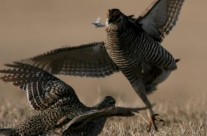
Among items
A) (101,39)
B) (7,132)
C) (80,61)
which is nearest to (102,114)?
(7,132)

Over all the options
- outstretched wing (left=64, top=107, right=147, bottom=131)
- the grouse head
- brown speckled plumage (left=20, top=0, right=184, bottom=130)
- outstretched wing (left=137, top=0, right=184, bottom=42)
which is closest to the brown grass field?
brown speckled plumage (left=20, top=0, right=184, bottom=130)

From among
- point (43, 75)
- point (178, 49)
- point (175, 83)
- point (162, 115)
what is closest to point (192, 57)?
point (178, 49)

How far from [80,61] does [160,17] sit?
1174 millimetres

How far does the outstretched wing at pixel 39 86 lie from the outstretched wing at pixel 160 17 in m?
1.73

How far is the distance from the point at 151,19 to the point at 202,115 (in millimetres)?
1424

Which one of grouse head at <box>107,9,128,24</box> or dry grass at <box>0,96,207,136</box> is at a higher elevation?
grouse head at <box>107,9,128,24</box>

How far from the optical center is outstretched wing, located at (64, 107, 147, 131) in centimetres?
786

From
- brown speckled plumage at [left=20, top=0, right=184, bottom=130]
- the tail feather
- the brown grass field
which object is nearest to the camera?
the tail feather

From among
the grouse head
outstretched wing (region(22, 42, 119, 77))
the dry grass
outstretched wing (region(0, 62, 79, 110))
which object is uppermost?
the grouse head

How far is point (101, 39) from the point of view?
24.8 meters

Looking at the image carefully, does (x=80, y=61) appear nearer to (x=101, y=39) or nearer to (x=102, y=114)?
(x=102, y=114)

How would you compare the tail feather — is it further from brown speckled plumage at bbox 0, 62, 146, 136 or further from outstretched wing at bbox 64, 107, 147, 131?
outstretched wing at bbox 64, 107, 147, 131

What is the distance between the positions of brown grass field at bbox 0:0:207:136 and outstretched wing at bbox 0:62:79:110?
0.67 meters

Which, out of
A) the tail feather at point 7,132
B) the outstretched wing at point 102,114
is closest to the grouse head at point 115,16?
the outstretched wing at point 102,114
